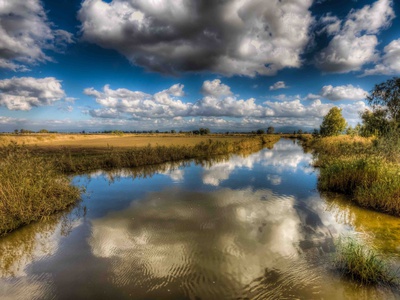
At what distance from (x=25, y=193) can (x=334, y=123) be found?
62.5 m

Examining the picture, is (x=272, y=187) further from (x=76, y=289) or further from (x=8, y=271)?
(x=8, y=271)

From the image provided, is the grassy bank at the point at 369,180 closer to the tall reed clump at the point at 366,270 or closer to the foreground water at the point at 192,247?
the foreground water at the point at 192,247

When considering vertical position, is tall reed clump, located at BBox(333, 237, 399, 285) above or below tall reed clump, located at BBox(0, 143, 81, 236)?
below

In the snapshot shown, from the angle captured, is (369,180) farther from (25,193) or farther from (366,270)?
(25,193)

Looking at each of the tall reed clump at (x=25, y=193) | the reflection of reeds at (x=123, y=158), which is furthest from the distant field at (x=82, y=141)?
the tall reed clump at (x=25, y=193)

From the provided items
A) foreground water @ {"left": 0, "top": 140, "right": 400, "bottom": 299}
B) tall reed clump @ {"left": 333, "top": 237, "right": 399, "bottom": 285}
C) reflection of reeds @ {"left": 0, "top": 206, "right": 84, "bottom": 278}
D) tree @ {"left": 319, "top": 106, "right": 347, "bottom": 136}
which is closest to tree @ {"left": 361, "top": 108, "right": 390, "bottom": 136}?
foreground water @ {"left": 0, "top": 140, "right": 400, "bottom": 299}

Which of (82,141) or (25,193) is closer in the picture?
(25,193)

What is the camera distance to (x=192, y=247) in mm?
6422

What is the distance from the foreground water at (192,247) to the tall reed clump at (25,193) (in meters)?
0.42

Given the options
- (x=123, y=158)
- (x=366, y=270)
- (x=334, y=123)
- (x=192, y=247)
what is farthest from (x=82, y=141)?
(x=334, y=123)

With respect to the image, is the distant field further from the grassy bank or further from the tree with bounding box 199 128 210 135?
the tree with bounding box 199 128 210 135

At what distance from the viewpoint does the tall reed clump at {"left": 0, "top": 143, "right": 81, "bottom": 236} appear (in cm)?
747

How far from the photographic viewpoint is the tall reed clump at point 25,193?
7469 mm

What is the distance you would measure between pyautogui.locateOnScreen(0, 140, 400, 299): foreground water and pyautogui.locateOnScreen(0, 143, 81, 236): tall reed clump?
42 centimetres
